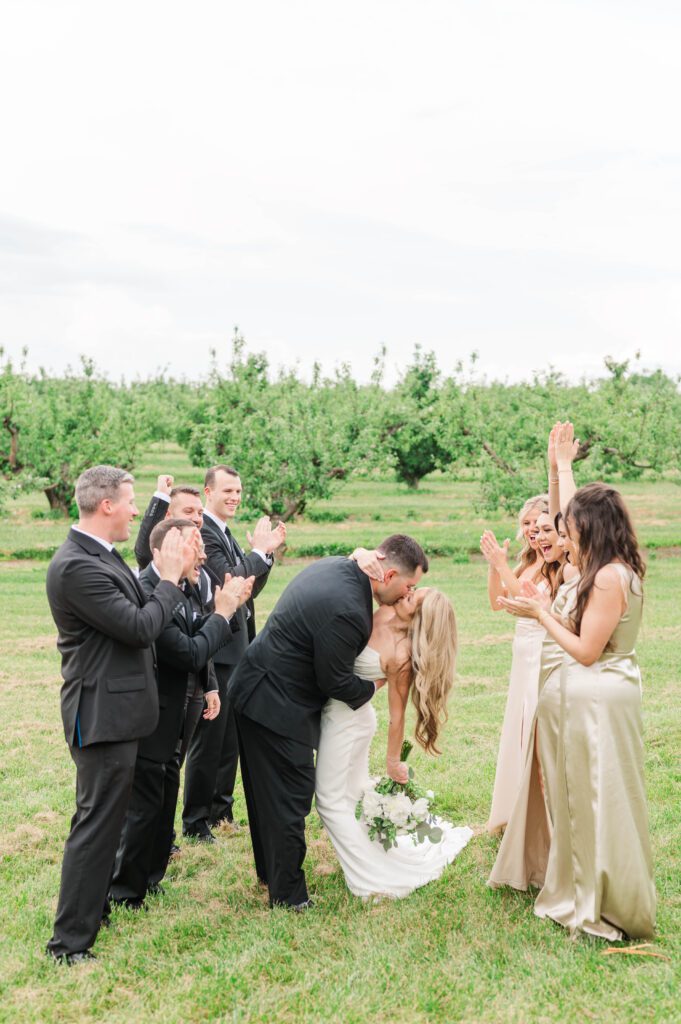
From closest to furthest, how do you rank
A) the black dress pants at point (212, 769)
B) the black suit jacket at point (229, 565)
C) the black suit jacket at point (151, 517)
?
the black dress pants at point (212, 769) → the black suit jacket at point (229, 565) → the black suit jacket at point (151, 517)

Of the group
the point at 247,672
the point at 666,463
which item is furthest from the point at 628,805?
the point at 666,463

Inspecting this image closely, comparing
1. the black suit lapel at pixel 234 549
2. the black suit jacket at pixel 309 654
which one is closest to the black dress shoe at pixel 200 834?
the black suit jacket at pixel 309 654

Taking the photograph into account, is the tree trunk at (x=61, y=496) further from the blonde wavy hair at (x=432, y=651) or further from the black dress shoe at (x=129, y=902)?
the blonde wavy hair at (x=432, y=651)

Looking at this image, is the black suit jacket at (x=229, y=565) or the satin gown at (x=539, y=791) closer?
the satin gown at (x=539, y=791)

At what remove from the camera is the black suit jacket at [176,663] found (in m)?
5.64

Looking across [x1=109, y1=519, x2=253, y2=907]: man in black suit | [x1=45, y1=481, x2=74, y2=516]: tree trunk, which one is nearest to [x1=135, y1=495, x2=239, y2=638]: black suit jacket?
[x1=109, y1=519, x2=253, y2=907]: man in black suit

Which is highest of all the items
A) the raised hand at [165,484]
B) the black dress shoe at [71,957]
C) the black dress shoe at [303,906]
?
the raised hand at [165,484]

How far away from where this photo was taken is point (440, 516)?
111ft

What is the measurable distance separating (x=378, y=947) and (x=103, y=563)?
8.48 ft

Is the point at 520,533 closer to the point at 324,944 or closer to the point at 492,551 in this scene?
the point at 492,551

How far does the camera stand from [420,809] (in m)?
6.02

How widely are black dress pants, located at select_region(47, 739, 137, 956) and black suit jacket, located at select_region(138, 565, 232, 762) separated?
0.56 m

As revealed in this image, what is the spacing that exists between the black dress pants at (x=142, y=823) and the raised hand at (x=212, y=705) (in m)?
0.61

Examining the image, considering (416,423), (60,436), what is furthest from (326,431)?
(60,436)
